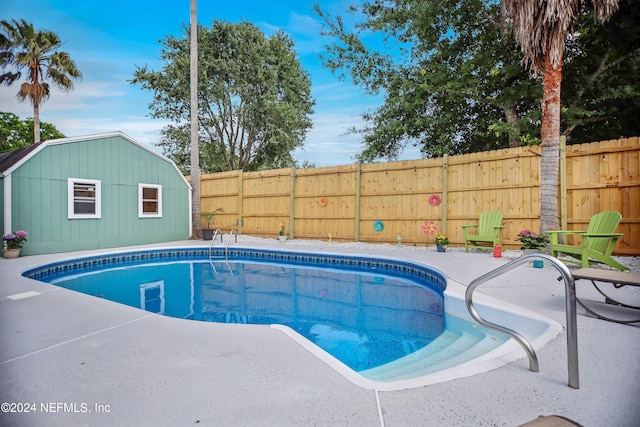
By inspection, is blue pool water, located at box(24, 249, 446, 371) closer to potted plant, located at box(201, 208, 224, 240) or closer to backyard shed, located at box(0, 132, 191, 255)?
backyard shed, located at box(0, 132, 191, 255)

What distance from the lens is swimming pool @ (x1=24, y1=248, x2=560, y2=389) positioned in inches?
110

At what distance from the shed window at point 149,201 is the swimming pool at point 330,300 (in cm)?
184

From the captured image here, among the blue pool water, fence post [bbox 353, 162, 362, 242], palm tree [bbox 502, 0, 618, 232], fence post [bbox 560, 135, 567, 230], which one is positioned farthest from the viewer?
fence post [bbox 353, 162, 362, 242]

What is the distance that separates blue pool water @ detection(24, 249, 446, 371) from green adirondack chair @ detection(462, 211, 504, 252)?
1.68 meters

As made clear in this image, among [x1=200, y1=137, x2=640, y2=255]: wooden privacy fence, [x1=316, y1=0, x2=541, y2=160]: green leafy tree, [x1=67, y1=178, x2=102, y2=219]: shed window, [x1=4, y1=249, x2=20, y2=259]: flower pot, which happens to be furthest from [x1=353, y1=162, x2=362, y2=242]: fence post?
[x1=4, y1=249, x2=20, y2=259]: flower pot

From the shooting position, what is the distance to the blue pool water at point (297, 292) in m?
3.41

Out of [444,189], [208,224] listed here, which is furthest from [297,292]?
[208,224]

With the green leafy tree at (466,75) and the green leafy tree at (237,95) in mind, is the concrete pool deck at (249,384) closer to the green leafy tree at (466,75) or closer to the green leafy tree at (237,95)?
the green leafy tree at (466,75)

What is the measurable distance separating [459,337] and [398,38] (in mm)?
11011

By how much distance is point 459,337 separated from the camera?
324 cm

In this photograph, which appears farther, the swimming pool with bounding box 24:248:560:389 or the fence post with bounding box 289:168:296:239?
the fence post with bounding box 289:168:296:239

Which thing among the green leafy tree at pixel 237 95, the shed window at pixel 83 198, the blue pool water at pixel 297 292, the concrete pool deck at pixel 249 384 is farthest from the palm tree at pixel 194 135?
the concrete pool deck at pixel 249 384

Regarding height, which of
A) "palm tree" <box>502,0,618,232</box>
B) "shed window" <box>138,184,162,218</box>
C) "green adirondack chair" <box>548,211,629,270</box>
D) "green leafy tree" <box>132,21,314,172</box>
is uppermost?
"green leafy tree" <box>132,21,314,172</box>

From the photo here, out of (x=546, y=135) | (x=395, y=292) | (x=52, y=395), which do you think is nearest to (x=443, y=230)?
(x=546, y=135)
